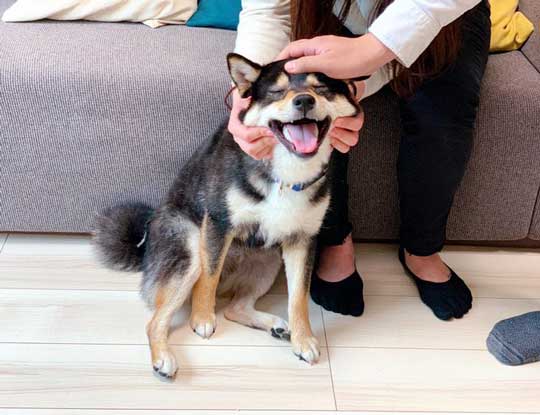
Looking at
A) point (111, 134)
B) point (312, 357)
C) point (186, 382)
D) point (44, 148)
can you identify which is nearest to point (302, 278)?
point (312, 357)

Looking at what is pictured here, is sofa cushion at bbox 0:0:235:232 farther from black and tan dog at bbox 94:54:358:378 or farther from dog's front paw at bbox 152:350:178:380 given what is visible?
dog's front paw at bbox 152:350:178:380

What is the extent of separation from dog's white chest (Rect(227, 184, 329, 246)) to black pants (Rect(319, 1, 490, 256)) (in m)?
0.17

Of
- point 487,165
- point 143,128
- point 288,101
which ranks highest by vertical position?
point 288,101

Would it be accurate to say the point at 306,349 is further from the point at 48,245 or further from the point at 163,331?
the point at 48,245

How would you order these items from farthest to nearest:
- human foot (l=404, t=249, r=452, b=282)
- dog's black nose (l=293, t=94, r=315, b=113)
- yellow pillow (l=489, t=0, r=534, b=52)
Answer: yellow pillow (l=489, t=0, r=534, b=52) → human foot (l=404, t=249, r=452, b=282) → dog's black nose (l=293, t=94, r=315, b=113)

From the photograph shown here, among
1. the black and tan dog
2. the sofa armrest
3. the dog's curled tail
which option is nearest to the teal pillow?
the black and tan dog

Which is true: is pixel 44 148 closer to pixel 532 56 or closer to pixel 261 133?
pixel 261 133

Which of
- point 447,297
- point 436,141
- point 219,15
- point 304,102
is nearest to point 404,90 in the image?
point 436,141

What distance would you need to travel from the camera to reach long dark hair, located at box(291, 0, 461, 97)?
3.79 feet

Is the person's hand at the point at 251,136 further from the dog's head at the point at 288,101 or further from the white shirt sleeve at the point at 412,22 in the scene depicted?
the white shirt sleeve at the point at 412,22

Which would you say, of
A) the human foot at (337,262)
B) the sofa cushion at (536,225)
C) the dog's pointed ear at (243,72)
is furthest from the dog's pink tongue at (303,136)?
the sofa cushion at (536,225)

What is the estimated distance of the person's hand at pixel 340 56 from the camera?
3.23 feet

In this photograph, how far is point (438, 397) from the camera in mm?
1148

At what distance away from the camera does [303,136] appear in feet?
3.35
